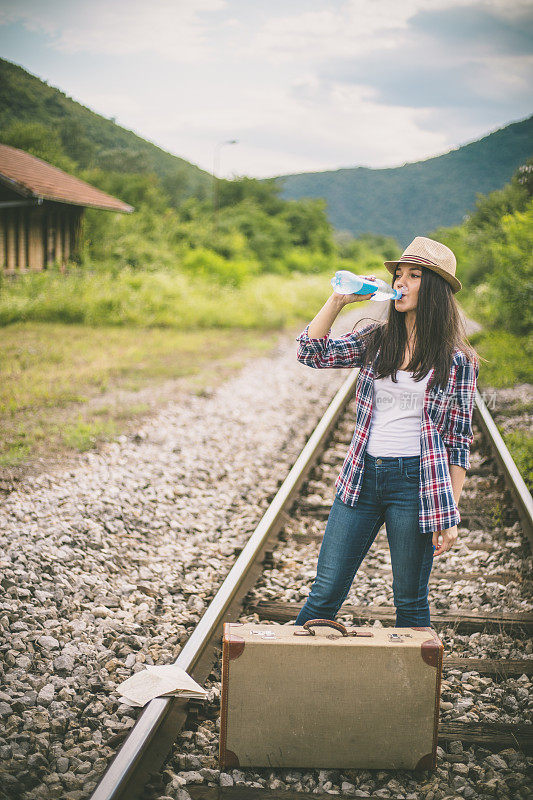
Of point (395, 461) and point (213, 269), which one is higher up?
point (213, 269)

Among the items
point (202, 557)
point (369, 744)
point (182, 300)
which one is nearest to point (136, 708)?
point (369, 744)

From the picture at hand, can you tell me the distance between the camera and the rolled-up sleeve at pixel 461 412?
225cm

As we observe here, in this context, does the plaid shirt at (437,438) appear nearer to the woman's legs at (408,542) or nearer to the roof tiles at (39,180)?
the woman's legs at (408,542)

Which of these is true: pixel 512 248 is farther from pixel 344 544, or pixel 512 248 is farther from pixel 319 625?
pixel 319 625

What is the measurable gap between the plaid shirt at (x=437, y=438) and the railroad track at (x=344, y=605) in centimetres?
99

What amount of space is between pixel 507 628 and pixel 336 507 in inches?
60.7

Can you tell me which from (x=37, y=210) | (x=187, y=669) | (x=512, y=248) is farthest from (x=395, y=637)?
(x=37, y=210)

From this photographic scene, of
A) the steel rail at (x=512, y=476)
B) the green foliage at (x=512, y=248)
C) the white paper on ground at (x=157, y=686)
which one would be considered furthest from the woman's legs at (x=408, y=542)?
the green foliage at (x=512, y=248)

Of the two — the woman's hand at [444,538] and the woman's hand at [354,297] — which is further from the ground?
the woman's hand at [354,297]

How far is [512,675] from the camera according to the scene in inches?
114

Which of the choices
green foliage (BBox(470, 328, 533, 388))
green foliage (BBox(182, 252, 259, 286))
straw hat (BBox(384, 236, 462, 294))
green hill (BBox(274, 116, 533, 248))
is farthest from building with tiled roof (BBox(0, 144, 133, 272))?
straw hat (BBox(384, 236, 462, 294))

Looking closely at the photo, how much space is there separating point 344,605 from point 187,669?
1077 mm

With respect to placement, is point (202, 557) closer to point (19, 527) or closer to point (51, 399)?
point (19, 527)

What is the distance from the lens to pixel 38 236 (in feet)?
45.9
